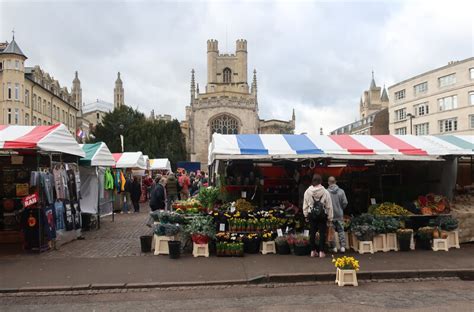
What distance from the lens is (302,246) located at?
29.3 feet

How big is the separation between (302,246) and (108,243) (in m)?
5.26

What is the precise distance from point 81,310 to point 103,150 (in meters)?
9.33

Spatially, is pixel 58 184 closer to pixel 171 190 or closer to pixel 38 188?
pixel 38 188

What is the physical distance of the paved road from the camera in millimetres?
5883

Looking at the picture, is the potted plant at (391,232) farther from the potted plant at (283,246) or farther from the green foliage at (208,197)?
the green foliage at (208,197)

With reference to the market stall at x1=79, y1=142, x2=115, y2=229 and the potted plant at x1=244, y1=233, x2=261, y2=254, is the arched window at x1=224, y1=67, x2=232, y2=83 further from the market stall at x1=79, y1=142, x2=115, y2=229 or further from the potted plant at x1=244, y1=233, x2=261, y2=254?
the potted plant at x1=244, y1=233, x2=261, y2=254

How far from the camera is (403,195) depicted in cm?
1144

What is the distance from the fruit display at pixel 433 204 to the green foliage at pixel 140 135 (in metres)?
45.0

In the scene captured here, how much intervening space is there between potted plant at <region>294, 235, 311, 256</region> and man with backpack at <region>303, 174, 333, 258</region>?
18 centimetres

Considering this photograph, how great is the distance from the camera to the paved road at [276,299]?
5.88 metres

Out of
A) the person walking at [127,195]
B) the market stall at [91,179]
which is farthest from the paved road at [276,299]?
the person walking at [127,195]

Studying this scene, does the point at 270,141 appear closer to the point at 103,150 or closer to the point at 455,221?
the point at 455,221

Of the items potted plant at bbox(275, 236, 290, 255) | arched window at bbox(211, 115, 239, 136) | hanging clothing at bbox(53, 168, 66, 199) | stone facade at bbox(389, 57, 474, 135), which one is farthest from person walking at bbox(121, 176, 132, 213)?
arched window at bbox(211, 115, 239, 136)

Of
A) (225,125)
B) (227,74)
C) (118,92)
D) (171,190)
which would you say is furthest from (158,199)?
(118,92)
